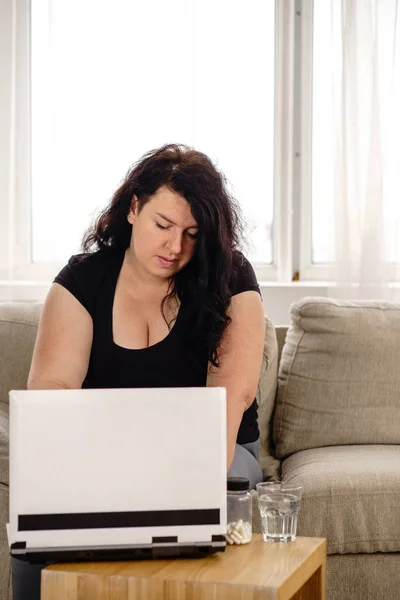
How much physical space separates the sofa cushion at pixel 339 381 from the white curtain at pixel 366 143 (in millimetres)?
530

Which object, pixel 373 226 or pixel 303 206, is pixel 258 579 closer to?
pixel 373 226

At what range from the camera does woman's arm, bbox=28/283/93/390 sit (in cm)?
189

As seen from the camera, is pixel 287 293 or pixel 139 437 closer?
pixel 139 437

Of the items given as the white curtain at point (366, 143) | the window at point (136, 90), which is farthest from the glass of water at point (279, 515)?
the window at point (136, 90)

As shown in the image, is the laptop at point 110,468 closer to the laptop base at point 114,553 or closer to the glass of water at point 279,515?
the laptop base at point 114,553

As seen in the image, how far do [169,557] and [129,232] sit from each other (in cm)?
91

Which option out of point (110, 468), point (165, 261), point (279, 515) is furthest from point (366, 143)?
point (110, 468)

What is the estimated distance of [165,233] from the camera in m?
1.90

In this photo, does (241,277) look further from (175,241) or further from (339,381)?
(339,381)

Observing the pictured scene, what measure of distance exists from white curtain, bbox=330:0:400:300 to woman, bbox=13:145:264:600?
1.25m

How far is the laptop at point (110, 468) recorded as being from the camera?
1.26 metres

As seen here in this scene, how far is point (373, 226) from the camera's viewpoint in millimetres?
3180

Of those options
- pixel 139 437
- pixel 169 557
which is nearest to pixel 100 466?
pixel 139 437

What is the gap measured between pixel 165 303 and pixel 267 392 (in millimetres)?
736
